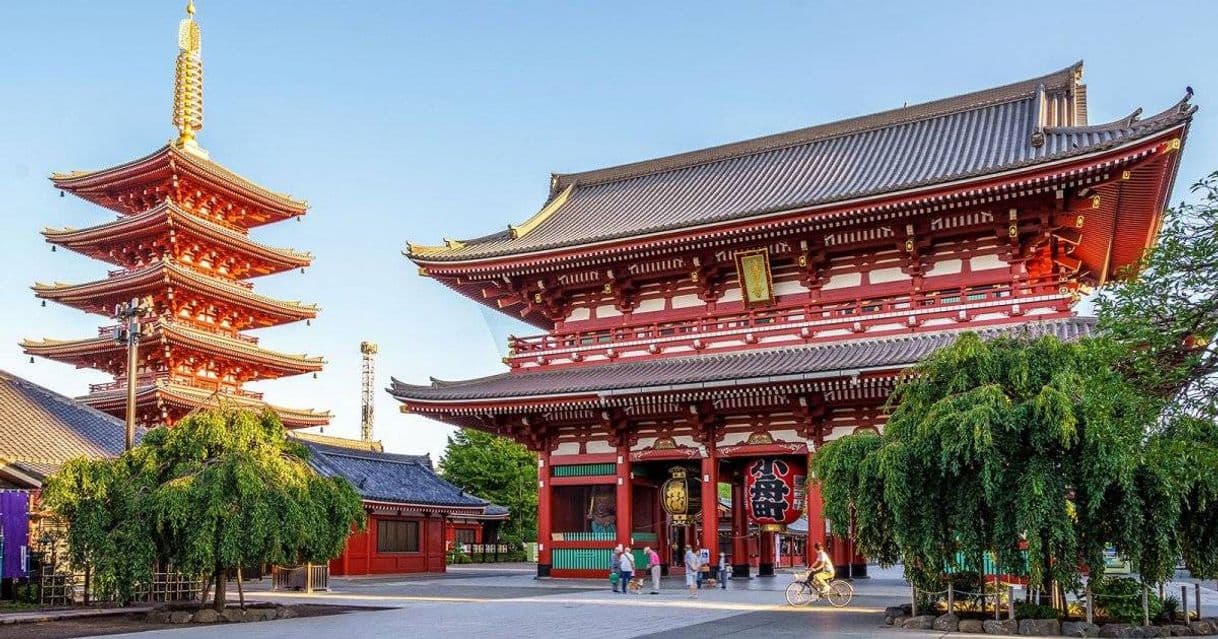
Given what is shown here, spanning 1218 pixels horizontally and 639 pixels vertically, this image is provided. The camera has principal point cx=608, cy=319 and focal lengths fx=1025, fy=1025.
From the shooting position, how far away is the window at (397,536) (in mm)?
41594

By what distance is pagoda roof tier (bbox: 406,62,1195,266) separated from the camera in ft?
88.0

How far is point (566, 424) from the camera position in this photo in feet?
106

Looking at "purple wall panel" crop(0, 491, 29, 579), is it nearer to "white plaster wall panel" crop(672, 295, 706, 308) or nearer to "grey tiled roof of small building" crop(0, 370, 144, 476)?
"grey tiled roof of small building" crop(0, 370, 144, 476)

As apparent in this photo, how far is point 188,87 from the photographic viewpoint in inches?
2052

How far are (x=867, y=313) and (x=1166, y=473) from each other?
1325 cm

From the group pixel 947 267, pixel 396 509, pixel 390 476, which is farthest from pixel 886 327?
pixel 390 476

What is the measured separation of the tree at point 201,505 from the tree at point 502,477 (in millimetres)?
43587

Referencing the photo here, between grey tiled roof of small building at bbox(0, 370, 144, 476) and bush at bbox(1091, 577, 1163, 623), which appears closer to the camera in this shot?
bush at bbox(1091, 577, 1163, 623)

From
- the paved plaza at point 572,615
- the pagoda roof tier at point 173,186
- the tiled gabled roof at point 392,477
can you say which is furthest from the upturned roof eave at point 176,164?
the paved plaza at point 572,615

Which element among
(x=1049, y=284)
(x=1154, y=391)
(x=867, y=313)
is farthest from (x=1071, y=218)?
(x=1154, y=391)

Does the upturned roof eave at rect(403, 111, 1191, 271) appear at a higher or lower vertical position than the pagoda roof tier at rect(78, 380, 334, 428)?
higher

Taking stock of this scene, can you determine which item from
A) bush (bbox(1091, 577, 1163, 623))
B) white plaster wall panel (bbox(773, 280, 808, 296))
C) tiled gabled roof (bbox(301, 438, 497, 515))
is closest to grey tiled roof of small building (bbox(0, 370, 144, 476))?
tiled gabled roof (bbox(301, 438, 497, 515))

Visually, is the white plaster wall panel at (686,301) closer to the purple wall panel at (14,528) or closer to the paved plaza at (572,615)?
the paved plaza at (572,615)

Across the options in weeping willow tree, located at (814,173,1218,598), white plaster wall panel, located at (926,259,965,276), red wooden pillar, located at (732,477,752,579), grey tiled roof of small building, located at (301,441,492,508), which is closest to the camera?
weeping willow tree, located at (814,173,1218,598)
